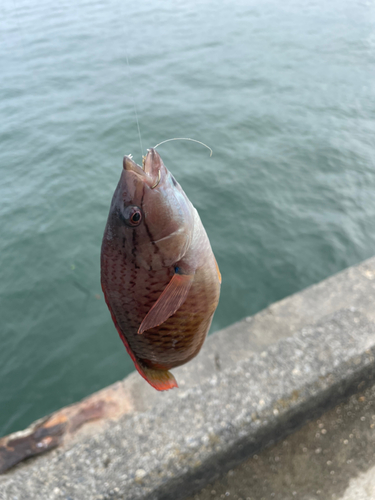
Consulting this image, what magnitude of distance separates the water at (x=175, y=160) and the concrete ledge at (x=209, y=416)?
183 centimetres

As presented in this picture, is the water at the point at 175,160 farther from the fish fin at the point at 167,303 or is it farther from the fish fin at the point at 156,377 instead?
the fish fin at the point at 156,377

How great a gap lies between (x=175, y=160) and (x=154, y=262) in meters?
7.04

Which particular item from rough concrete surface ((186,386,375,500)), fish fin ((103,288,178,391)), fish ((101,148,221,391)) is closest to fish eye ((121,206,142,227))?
fish ((101,148,221,391))

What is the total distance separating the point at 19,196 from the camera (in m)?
7.22

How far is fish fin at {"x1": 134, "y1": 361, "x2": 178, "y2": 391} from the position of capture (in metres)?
1.50

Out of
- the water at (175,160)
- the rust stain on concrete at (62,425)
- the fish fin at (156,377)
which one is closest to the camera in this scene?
the fish fin at (156,377)

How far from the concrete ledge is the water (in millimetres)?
1832

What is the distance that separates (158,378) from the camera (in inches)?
61.2

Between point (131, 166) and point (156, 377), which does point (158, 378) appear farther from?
point (131, 166)

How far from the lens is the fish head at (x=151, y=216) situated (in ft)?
4.24

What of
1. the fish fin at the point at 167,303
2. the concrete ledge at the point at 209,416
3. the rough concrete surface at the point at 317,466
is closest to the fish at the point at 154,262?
the fish fin at the point at 167,303

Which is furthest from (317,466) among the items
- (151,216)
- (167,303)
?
(151,216)

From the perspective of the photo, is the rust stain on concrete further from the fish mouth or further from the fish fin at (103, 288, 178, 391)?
the fish mouth

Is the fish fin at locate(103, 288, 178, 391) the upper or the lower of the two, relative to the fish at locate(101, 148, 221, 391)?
lower
